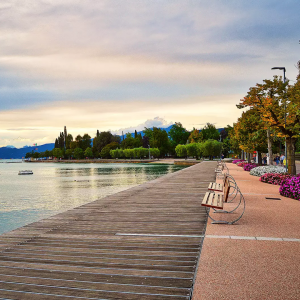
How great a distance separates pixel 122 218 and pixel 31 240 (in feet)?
8.53

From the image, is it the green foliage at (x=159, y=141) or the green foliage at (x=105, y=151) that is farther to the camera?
the green foliage at (x=105, y=151)

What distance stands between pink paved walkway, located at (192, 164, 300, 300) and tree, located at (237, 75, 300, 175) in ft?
29.7

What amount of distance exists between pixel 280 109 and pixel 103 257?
629 inches

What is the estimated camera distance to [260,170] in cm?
2334

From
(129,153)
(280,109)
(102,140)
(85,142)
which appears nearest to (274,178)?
(280,109)

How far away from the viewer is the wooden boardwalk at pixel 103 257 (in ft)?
13.1

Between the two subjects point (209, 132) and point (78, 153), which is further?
point (78, 153)

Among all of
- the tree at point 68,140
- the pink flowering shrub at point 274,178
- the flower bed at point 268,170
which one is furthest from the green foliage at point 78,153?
the pink flowering shrub at point 274,178

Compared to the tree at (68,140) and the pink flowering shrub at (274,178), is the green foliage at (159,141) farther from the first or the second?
the pink flowering shrub at (274,178)

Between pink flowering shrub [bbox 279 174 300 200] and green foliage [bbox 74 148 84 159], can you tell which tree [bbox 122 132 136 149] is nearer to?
green foliage [bbox 74 148 84 159]

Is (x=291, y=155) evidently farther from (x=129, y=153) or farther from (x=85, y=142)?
(x=85, y=142)

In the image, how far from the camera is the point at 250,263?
4.83 metres

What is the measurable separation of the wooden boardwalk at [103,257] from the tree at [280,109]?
10.2m

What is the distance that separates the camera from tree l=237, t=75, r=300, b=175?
16750 mm
